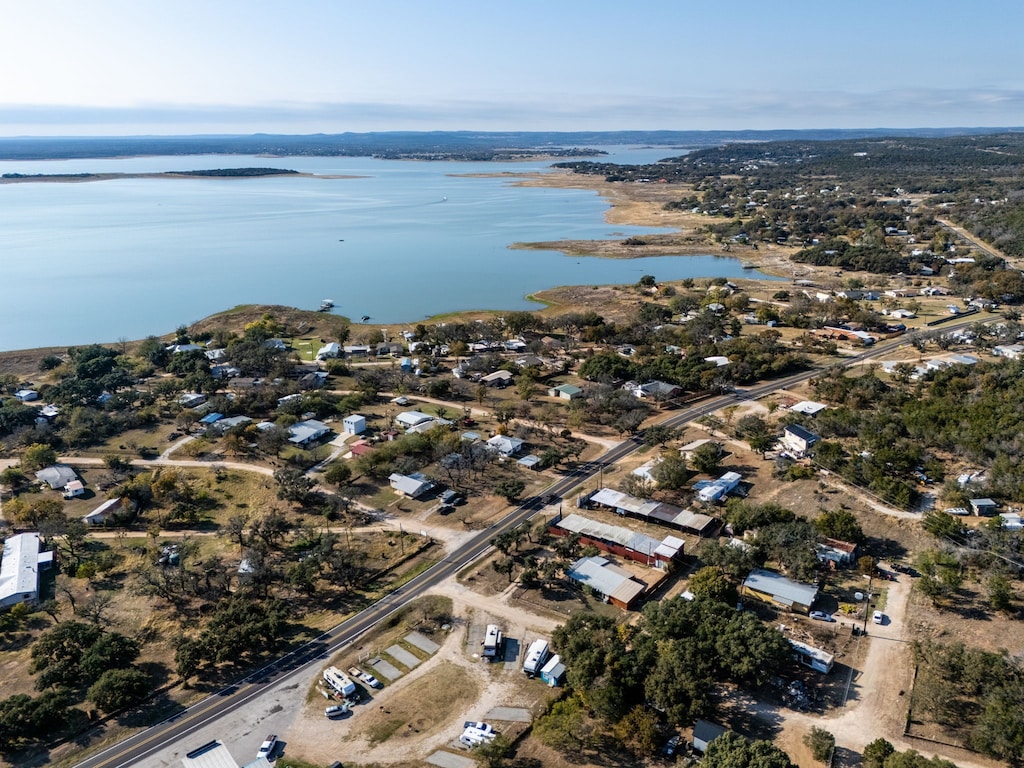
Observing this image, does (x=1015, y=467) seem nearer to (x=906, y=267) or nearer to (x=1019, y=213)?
(x=906, y=267)

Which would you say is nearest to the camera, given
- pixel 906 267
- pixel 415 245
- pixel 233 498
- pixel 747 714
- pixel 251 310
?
pixel 747 714

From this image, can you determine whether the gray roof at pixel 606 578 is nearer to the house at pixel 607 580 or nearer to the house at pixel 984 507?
the house at pixel 607 580

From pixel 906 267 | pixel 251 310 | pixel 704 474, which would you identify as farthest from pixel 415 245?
pixel 704 474

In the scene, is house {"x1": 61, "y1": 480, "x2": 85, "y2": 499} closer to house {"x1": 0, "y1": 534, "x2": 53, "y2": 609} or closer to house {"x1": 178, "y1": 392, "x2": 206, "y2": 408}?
house {"x1": 0, "y1": 534, "x2": 53, "y2": 609}

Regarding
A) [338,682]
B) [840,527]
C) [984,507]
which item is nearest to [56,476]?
[338,682]

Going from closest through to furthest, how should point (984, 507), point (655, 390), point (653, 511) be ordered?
1. point (984, 507)
2. point (653, 511)
3. point (655, 390)

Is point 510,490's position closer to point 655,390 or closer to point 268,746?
point 268,746
